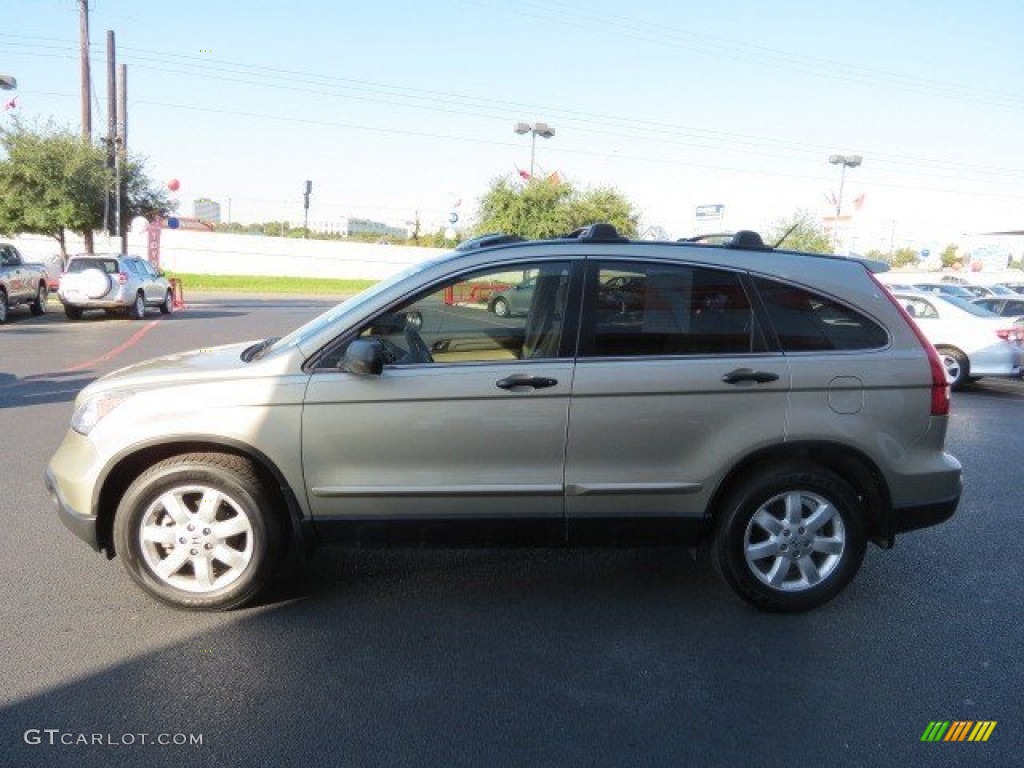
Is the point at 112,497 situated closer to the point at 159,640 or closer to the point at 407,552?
the point at 159,640

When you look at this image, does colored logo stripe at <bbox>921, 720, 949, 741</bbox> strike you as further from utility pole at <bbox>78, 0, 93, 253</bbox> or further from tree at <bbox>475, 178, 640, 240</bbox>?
tree at <bbox>475, 178, 640, 240</bbox>

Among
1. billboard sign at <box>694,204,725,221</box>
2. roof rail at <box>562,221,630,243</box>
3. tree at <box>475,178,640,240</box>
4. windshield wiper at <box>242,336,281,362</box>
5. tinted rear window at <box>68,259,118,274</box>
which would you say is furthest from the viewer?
billboard sign at <box>694,204,725,221</box>

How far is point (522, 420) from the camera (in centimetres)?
375

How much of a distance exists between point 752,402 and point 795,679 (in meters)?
1.23

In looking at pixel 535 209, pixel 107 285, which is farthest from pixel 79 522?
pixel 535 209

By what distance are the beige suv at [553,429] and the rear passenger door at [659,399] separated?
0.01 meters

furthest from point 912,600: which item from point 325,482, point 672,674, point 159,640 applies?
point 159,640

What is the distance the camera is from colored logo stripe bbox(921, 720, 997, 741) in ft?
9.89

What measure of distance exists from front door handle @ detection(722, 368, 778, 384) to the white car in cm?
905

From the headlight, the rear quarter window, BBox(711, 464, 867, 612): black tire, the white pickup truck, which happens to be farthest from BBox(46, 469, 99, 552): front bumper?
the white pickup truck

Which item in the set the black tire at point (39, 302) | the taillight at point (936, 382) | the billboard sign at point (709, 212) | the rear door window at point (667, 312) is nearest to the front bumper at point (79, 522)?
→ the rear door window at point (667, 312)

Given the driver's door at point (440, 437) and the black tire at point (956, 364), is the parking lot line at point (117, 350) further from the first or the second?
the black tire at point (956, 364)

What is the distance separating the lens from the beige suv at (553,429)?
3750mm

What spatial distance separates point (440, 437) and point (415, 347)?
1.69 ft
